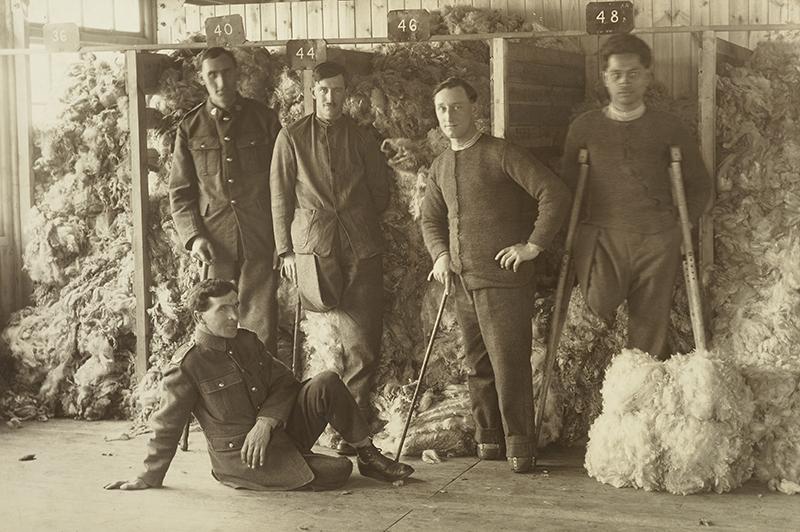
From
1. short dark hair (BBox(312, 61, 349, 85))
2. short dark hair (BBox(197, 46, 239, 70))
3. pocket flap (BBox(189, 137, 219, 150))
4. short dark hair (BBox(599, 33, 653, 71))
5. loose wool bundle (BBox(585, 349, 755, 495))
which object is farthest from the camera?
pocket flap (BBox(189, 137, 219, 150))

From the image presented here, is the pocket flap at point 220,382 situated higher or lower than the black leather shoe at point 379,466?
higher

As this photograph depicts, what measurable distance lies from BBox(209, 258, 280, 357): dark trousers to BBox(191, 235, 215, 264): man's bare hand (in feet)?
0.23

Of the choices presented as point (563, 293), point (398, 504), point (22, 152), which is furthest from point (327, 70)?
point (22, 152)

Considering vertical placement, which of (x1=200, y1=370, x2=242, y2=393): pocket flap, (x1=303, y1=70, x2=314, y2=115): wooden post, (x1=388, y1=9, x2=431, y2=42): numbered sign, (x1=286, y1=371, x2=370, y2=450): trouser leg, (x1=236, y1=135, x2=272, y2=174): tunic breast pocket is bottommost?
(x1=286, y1=371, x2=370, y2=450): trouser leg

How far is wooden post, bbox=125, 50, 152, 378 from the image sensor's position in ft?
19.4

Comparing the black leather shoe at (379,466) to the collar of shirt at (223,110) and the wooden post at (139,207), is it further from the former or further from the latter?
the collar of shirt at (223,110)

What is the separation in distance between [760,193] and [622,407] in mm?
1414

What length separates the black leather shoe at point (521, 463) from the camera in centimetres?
487

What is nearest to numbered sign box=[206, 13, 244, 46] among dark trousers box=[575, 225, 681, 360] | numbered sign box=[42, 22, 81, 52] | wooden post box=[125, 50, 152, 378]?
wooden post box=[125, 50, 152, 378]

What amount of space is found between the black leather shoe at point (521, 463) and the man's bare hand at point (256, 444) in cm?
125

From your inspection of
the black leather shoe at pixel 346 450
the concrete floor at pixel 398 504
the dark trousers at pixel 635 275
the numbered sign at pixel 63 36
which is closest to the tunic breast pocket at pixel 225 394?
the concrete floor at pixel 398 504

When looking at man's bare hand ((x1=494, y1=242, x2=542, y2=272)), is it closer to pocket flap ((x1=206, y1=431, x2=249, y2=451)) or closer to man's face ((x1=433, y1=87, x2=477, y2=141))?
man's face ((x1=433, y1=87, x2=477, y2=141))

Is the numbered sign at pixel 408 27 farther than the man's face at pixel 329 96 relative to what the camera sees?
No

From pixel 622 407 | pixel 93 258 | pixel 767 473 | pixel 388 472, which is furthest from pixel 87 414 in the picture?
pixel 767 473
